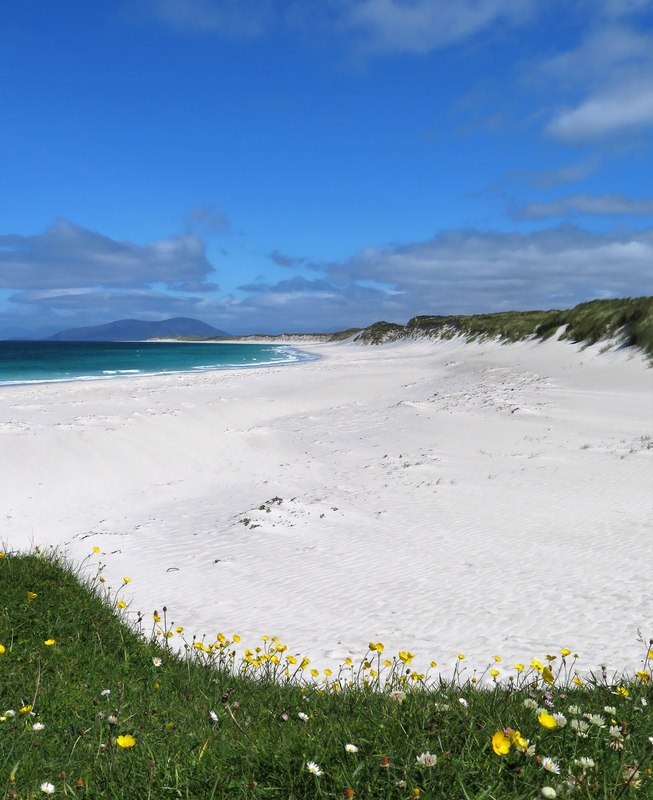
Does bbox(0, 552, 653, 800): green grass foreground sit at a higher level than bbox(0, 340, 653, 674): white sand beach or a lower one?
higher

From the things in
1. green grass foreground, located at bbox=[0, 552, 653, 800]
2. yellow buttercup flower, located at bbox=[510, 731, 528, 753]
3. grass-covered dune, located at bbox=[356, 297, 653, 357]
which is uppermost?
grass-covered dune, located at bbox=[356, 297, 653, 357]

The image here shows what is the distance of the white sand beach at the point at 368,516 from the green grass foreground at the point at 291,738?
7.16 ft

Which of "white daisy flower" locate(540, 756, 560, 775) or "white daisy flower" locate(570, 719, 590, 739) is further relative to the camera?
"white daisy flower" locate(570, 719, 590, 739)

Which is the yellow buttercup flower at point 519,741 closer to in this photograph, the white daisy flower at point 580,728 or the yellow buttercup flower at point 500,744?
the yellow buttercup flower at point 500,744

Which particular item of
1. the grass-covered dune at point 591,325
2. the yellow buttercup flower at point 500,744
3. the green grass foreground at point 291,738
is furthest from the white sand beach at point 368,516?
the grass-covered dune at point 591,325

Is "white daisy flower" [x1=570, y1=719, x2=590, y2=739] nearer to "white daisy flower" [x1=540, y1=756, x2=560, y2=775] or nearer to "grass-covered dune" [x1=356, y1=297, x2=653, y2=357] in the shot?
"white daisy flower" [x1=540, y1=756, x2=560, y2=775]

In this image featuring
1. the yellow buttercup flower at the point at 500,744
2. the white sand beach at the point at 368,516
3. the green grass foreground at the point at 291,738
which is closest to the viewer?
the yellow buttercup flower at the point at 500,744

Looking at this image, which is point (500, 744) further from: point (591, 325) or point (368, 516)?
point (591, 325)

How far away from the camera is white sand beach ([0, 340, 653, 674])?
7270 millimetres

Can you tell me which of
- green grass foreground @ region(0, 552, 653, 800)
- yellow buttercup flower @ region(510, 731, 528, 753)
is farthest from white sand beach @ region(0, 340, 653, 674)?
yellow buttercup flower @ region(510, 731, 528, 753)

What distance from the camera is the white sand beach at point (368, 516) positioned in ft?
23.9

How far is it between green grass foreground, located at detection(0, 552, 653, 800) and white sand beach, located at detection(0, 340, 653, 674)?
7.16 feet

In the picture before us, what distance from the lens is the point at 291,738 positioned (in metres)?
3.22

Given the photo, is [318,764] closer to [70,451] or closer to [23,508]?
[23,508]
